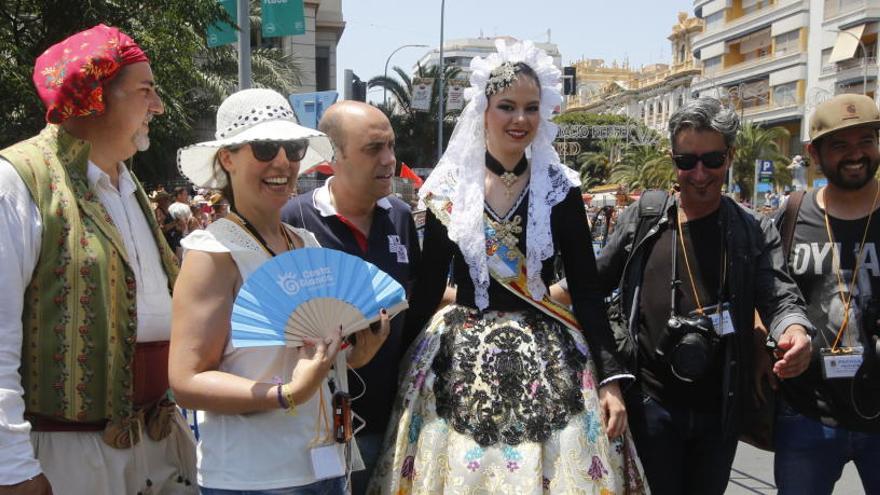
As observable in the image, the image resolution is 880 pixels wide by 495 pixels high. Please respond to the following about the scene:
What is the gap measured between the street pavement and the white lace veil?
2923 millimetres

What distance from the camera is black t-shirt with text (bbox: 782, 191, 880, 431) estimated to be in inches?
108

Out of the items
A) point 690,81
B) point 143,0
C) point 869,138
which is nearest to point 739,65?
point 690,81

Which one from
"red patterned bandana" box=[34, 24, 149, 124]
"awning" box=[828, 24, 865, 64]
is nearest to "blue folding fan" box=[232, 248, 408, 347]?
"red patterned bandana" box=[34, 24, 149, 124]

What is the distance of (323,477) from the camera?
1976 millimetres

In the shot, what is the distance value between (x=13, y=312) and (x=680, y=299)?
6.99ft

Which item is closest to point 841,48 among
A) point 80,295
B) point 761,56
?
point 761,56

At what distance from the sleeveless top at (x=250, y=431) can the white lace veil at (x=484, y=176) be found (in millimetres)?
793

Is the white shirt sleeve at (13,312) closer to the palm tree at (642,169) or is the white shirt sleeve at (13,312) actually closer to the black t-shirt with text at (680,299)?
the black t-shirt with text at (680,299)

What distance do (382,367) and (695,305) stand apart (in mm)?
1151

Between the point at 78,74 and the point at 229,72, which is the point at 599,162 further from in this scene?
the point at 78,74

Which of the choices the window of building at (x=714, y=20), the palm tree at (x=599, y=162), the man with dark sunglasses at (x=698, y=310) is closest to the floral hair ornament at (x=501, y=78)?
the man with dark sunglasses at (x=698, y=310)

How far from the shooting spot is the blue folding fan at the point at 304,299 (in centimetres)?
185

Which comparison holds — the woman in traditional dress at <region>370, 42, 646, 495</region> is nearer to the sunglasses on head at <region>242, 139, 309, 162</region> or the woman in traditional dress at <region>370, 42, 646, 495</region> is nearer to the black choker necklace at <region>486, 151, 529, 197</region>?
the black choker necklace at <region>486, 151, 529, 197</region>

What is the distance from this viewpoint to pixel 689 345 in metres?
2.63
